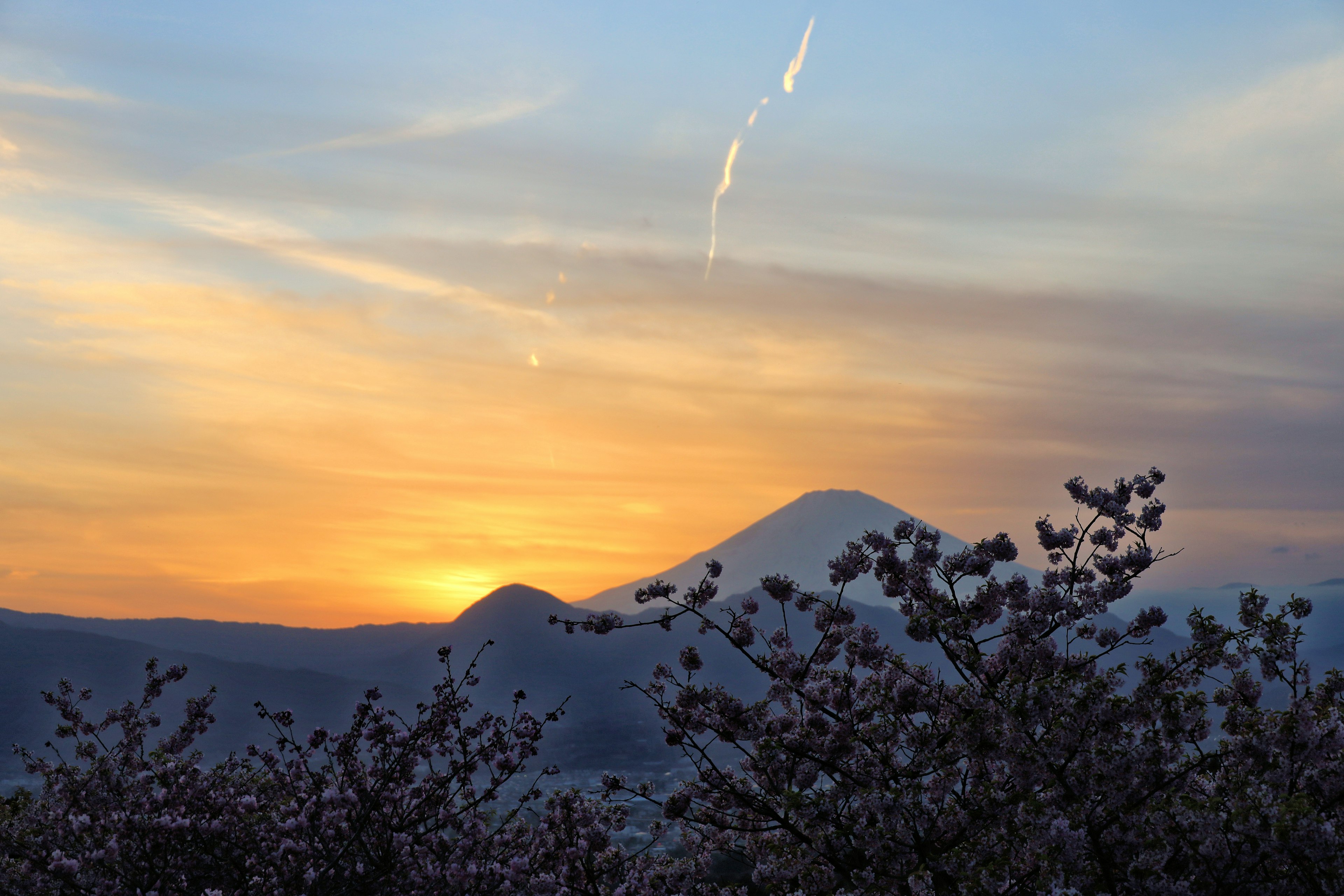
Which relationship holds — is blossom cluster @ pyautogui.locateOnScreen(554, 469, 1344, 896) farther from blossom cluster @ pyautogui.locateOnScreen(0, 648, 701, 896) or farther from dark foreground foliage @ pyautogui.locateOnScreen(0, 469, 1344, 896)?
blossom cluster @ pyautogui.locateOnScreen(0, 648, 701, 896)

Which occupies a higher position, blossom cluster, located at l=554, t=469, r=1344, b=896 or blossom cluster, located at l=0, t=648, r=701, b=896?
blossom cluster, located at l=554, t=469, r=1344, b=896

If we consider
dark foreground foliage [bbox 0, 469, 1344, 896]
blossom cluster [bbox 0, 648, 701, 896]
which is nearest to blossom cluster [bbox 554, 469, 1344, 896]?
dark foreground foliage [bbox 0, 469, 1344, 896]

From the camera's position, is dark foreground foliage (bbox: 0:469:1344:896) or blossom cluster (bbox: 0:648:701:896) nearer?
dark foreground foliage (bbox: 0:469:1344:896)

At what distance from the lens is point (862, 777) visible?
11.6 m

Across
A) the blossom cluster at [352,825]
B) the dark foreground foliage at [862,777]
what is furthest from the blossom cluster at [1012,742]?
the blossom cluster at [352,825]

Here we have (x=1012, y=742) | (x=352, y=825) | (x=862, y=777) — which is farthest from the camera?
(x=352, y=825)

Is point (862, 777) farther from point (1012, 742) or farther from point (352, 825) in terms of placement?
point (352, 825)

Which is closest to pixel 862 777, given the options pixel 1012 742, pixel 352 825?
pixel 1012 742

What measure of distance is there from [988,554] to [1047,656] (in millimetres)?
1705

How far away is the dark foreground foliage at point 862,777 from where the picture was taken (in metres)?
9.18

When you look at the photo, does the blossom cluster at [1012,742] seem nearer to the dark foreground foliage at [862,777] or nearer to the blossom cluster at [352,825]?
the dark foreground foliage at [862,777]

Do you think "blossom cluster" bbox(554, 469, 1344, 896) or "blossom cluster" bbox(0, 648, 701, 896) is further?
"blossom cluster" bbox(0, 648, 701, 896)

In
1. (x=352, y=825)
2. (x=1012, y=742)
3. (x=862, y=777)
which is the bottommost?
(x=352, y=825)

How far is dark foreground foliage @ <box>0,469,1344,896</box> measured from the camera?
9180 millimetres
